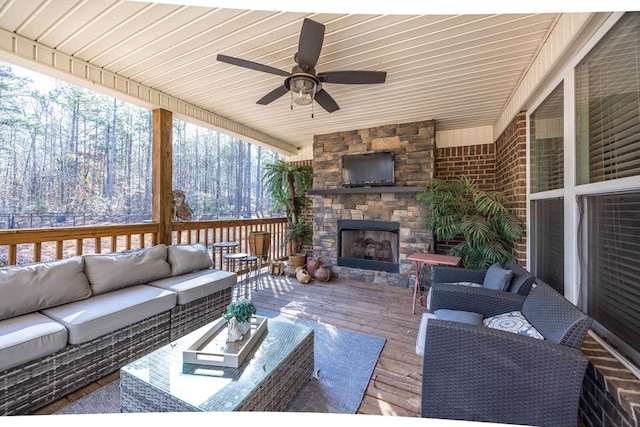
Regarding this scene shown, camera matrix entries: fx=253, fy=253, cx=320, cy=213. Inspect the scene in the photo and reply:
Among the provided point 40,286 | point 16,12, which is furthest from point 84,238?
point 16,12

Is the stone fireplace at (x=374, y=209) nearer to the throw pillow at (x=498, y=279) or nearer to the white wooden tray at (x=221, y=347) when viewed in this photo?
the throw pillow at (x=498, y=279)

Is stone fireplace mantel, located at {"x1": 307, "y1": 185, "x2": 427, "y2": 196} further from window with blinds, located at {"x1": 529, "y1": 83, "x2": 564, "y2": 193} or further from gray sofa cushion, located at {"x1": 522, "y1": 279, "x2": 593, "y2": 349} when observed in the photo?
gray sofa cushion, located at {"x1": 522, "y1": 279, "x2": 593, "y2": 349}

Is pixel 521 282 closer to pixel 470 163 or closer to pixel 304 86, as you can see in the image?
pixel 304 86

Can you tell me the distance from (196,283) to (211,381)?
1.49m

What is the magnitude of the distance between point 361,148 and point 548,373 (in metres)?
3.79

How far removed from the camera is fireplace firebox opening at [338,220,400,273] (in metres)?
4.25

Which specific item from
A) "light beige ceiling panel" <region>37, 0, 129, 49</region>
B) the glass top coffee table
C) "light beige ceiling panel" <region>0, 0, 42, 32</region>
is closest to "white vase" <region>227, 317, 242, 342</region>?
the glass top coffee table

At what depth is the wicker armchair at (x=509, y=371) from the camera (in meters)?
1.17

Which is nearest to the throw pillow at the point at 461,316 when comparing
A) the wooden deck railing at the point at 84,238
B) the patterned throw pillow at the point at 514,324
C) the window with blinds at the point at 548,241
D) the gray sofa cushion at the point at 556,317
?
the patterned throw pillow at the point at 514,324

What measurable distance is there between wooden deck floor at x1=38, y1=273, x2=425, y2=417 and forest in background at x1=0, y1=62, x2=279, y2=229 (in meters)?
3.07

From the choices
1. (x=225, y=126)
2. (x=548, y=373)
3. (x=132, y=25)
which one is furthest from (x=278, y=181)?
(x=548, y=373)

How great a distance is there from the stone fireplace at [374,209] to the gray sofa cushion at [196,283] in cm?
218

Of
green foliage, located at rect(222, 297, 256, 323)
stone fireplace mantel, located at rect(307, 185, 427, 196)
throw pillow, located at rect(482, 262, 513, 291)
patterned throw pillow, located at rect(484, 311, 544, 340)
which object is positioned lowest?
patterned throw pillow, located at rect(484, 311, 544, 340)

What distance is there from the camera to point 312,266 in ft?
14.7
